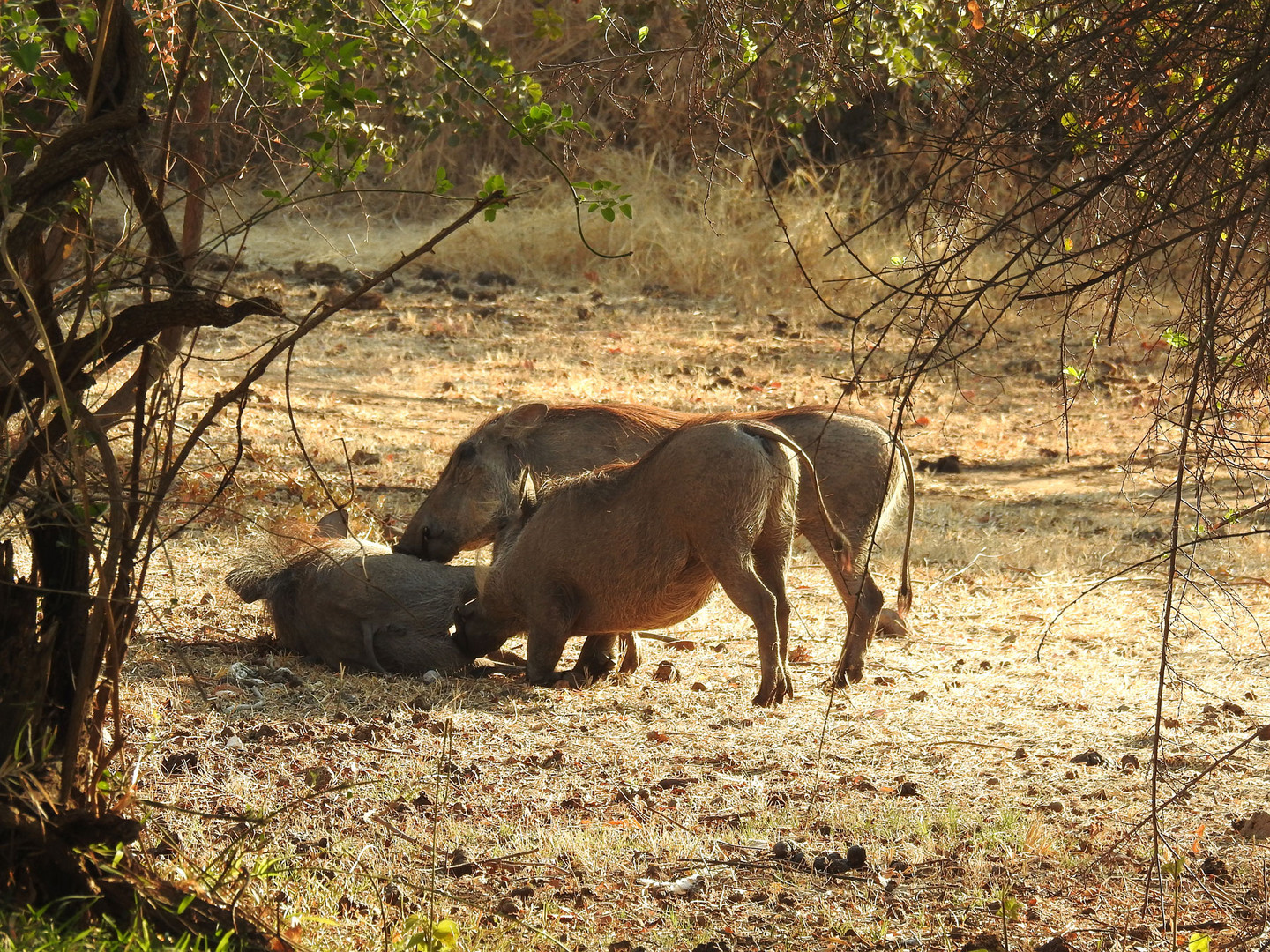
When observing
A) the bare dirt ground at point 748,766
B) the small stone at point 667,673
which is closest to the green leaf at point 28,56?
the bare dirt ground at point 748,766

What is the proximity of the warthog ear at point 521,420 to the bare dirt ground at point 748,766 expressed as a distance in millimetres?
789

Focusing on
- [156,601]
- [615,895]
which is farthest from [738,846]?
[156,601]

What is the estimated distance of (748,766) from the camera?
394cm

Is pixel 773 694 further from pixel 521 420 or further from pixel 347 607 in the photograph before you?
pixel 521 420

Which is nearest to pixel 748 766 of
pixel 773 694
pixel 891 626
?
pixel 773 694

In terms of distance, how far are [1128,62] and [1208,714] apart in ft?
7.77

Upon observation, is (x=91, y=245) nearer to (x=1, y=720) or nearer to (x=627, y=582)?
(x=1, y=720)

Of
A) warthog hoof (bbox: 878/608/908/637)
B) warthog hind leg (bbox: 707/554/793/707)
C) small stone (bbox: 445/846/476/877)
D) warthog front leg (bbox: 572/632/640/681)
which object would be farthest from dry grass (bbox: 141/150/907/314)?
small stone (bbox: 445/846/476/877)

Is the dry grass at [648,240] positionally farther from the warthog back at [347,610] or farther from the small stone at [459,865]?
the small stone at [459,865]

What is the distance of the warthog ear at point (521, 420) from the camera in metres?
6.17

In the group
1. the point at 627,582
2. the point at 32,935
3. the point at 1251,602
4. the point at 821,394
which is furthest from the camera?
the point at 821,394

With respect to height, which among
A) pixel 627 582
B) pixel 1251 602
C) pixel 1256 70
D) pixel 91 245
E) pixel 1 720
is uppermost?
pixel 1256 70

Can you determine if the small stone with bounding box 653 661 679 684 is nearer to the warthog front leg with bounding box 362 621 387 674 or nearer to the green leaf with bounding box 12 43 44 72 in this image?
the warthog front leg with bounding box 362 621 387 674

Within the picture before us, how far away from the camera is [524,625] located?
16.6ft
